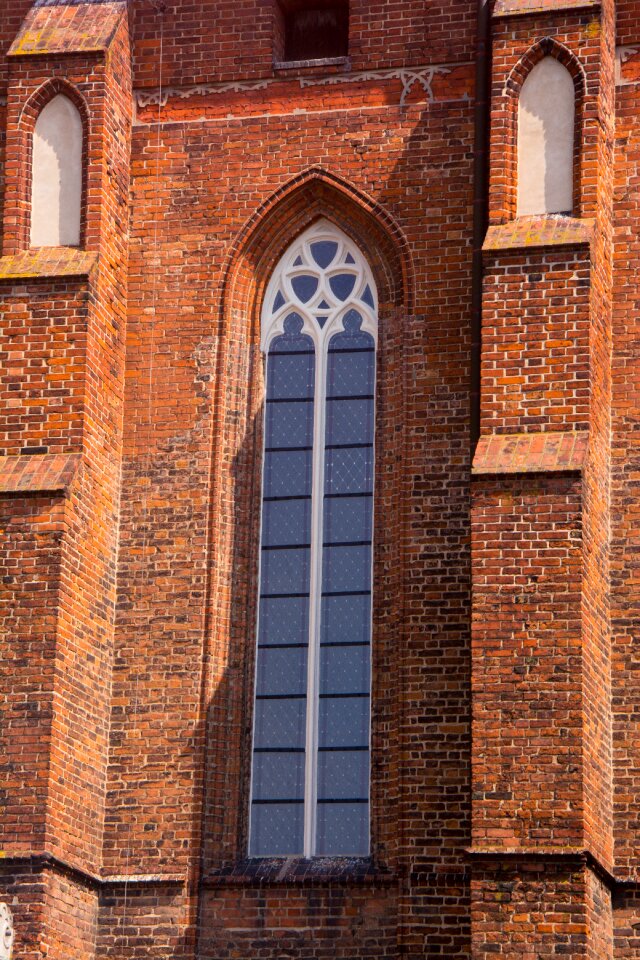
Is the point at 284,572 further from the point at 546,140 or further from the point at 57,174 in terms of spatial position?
the point at 546,140

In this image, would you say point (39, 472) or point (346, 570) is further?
point (346, 570)

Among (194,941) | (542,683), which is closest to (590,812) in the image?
(542,683)

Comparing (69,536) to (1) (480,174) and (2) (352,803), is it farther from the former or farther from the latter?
(1) (480,174)

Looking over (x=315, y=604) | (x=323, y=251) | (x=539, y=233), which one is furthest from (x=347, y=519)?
(x=539, y=233)

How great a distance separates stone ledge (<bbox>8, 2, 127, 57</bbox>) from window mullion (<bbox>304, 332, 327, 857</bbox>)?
3.30 m

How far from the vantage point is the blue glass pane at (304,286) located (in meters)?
18.5

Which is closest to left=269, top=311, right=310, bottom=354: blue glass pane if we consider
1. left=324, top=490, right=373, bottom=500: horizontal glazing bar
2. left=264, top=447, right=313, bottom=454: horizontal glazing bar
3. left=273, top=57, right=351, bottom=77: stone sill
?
left=264, top=447, right=313, bottom=454: horizontal glazing bar

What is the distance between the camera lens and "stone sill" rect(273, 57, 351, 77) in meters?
18.6

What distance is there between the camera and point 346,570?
1766 cm

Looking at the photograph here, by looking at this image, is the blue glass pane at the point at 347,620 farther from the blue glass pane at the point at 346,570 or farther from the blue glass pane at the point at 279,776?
the blue glass pane at the point at 279,776

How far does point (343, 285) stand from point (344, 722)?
12.8 ft

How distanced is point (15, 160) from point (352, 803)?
6.18m

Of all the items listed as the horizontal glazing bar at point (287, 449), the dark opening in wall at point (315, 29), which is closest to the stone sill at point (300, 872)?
the horizontal glazing bar at point (287, 449)

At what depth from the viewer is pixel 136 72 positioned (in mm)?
19016
